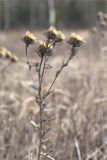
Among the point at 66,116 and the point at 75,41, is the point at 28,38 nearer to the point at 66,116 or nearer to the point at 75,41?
the point at 75,41

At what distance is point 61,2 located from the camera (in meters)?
45.9

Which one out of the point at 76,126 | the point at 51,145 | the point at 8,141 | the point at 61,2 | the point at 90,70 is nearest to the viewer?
the point at 51,145

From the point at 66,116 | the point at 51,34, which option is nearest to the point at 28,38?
the point at 51,34

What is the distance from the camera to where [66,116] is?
4648mm

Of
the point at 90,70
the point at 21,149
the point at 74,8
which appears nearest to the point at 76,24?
the point at 74,8

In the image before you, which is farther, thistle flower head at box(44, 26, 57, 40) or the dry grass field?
the dry grass field

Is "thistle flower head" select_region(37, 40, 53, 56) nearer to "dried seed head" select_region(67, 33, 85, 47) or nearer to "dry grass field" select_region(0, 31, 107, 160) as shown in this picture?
"dried seed head" select_region(67, 33, 85, 47)

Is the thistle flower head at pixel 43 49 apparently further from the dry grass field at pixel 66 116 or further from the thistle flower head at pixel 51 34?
the dry grass field at pixel 66 116

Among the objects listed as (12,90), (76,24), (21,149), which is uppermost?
(76,24)

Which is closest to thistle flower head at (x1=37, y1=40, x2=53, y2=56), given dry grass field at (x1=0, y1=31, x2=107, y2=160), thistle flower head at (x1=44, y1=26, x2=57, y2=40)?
thistle flower head at (x1=44, y1=26, x2=57, y2=40)

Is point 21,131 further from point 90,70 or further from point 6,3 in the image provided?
point 6,3

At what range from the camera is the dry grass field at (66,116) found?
140 inches

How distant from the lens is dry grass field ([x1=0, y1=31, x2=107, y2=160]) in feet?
11.7

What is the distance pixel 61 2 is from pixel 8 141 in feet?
140
